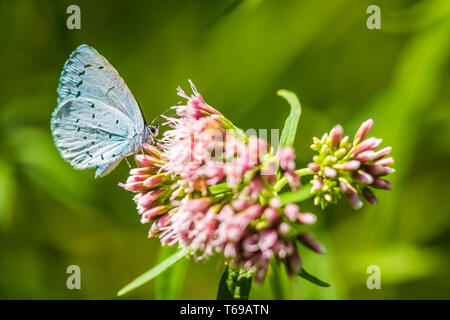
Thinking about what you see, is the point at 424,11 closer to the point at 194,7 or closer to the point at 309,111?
the point at 309,111

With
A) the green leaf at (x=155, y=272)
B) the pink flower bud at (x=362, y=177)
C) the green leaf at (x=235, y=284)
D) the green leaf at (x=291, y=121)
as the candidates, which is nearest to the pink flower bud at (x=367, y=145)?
the pink flower bud at (x=362, y=177)

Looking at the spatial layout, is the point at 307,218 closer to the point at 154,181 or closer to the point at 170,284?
the point at 154,181

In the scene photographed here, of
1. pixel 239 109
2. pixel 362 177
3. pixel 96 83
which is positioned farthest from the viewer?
pixel 239 109

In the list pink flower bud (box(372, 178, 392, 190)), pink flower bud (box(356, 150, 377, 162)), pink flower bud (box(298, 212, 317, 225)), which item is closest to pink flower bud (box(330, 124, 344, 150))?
pink flower bud (box(356, 150, 377, 162))

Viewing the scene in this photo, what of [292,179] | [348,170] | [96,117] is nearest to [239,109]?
[96,117]

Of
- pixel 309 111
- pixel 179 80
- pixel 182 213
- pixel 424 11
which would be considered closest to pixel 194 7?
pixel 179 80

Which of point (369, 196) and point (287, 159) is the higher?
point (287, 159)
